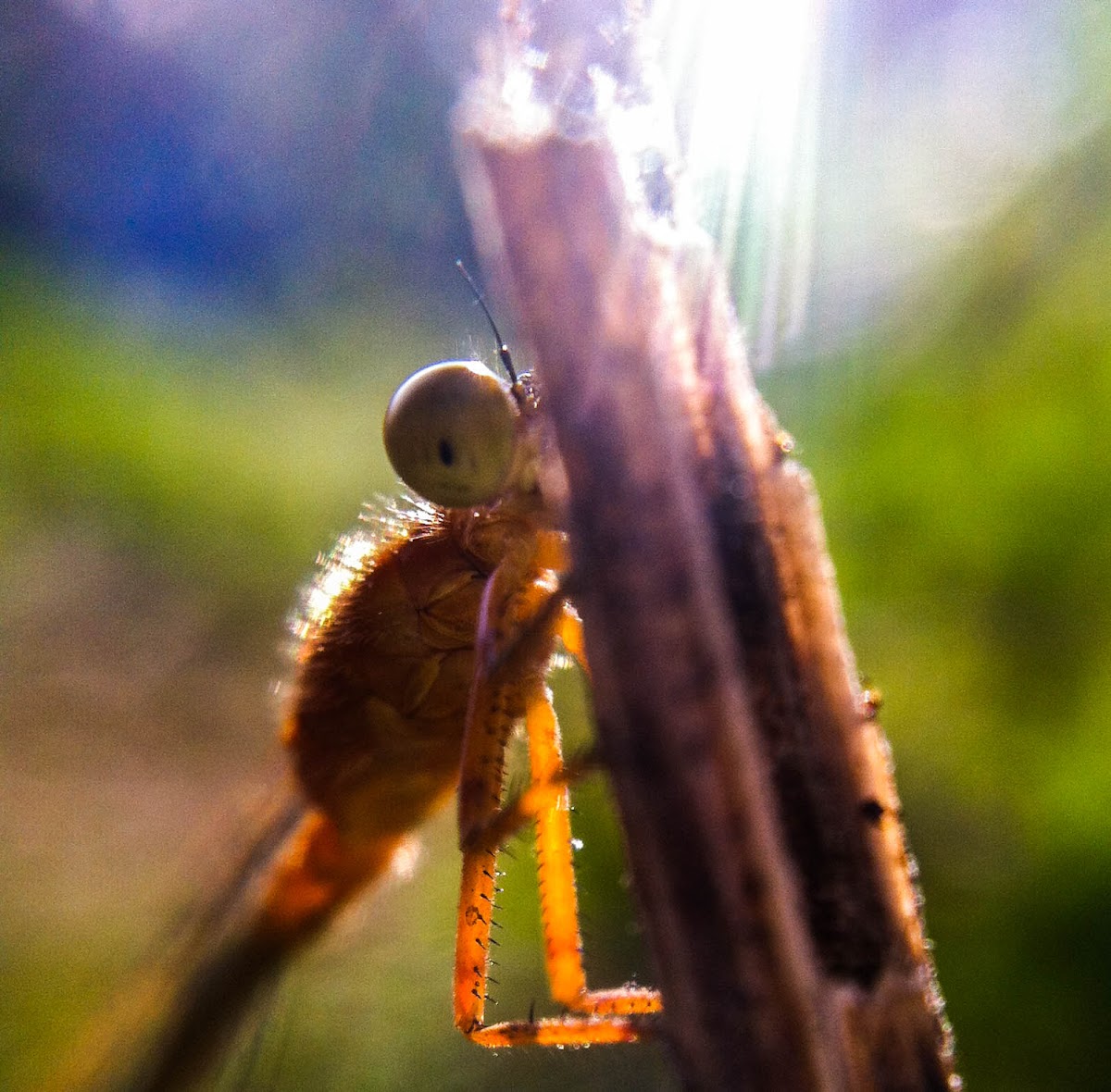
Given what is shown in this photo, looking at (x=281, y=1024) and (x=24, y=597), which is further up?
(x=24, y=597)

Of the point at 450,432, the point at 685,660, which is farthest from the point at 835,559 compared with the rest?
the point at 685,660

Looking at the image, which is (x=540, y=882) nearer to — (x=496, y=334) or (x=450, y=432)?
(x=450, y=432)

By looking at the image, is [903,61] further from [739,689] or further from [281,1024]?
[281,1024]

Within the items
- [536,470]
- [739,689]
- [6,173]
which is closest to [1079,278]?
[536,470]

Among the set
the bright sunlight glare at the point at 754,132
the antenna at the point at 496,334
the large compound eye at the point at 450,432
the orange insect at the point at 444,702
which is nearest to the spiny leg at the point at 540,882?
the orange insect at the point at 444,702

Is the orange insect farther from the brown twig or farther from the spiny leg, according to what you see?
the brown twig

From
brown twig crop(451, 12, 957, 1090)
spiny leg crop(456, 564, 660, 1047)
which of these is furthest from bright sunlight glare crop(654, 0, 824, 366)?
spiny leg crop(456, 564, 660, 1047)

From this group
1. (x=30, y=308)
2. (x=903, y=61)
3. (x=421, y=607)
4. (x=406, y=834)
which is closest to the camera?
(x=421, y=607)
